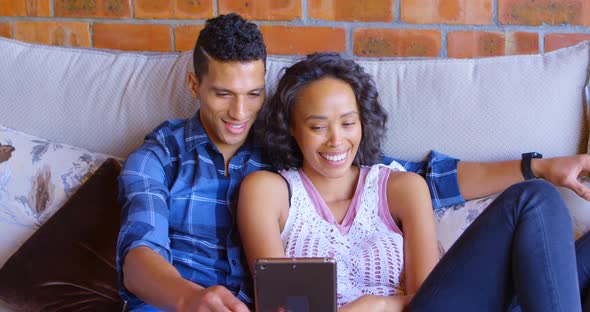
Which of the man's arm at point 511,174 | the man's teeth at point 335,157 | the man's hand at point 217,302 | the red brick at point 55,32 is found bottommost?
the man's hand at point 217,302

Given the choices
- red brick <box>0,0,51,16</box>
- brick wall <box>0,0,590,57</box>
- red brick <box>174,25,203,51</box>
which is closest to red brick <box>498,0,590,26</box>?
brick wall <box>0,0,590,57</box>

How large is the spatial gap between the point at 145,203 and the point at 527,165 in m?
0.78

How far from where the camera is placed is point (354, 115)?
4.79ft

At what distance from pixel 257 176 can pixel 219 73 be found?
23 cm

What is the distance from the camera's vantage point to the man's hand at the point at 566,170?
55.7 inches

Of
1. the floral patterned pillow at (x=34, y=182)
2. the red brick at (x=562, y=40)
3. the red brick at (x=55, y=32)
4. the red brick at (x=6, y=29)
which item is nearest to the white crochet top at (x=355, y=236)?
the floral patterned pillow at (x=34, y=182)

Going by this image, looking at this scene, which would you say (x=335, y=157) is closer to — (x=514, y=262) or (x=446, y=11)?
(x=514, y=262)

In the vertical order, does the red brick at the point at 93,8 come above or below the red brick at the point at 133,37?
above

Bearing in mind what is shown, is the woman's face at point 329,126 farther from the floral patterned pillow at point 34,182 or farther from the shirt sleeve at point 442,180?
the floral patterned pillow at point 34,182

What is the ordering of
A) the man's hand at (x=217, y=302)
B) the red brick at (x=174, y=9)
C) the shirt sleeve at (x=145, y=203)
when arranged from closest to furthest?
1. the man's hand at (x=217, y=302)
2. the shirt sleeve at (x=145, y=203)
3. the red brick at (x=174, y=9)

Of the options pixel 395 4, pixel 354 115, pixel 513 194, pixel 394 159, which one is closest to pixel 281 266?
pixel 513 194

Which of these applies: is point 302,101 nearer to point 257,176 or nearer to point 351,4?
point 257,176

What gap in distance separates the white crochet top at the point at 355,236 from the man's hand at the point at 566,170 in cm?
30

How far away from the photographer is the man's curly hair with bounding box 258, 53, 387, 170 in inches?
59.1
